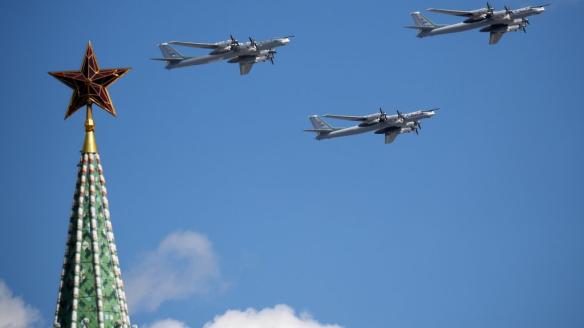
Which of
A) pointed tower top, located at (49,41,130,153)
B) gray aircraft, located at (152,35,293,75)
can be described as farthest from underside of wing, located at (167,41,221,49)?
pointed tower top, located at (49,41,130,153)

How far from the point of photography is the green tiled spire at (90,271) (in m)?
106

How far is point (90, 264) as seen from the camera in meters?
107

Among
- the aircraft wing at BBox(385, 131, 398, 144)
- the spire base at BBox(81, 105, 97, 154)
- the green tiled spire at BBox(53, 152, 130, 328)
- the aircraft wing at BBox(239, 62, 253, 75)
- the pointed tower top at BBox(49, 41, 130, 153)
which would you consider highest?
the aircraft wing at BBox(239, 62, 253, 75)

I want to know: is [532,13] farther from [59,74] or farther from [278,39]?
[59,74]

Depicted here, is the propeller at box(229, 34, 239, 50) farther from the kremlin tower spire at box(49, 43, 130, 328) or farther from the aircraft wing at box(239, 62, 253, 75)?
the kremlin tower spire at box(49, 43, 130, 328)

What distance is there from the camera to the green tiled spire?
106m

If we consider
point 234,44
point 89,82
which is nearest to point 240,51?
point 234,44

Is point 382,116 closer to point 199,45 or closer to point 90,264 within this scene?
point 199,45

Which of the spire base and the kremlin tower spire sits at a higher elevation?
the spire base

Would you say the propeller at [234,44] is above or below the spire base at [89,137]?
above

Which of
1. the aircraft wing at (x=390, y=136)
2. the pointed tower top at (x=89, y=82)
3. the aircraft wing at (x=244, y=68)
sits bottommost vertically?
the pointed tower top at (x=89, y=82)

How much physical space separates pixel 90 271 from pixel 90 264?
53 cm

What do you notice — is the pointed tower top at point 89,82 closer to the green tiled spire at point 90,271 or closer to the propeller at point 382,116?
the green tiled spire at point 90,271

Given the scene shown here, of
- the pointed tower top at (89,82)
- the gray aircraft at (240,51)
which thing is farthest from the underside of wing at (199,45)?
the pointed tower top at (89,82)
